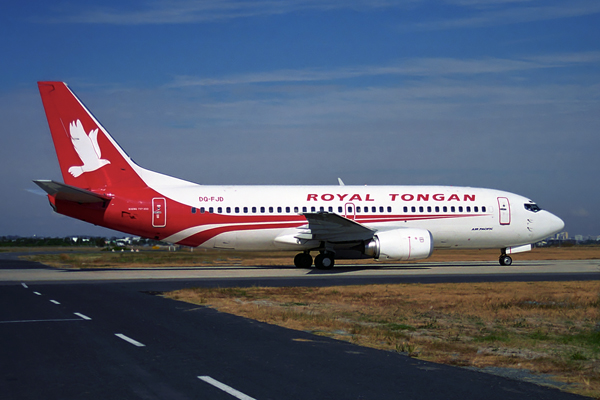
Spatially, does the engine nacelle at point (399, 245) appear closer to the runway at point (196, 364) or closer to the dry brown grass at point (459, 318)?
the dry brown grass at point (459, 318)

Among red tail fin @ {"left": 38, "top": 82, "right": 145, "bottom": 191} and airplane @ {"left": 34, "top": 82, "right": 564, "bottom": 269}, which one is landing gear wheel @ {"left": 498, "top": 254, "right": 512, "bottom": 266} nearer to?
airplane @ {"left": 34, "top": 82, "right": 564, "bottom": 269}

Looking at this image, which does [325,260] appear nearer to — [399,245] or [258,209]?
[399,245]

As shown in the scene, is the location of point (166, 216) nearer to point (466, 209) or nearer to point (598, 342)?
point (466, 209)

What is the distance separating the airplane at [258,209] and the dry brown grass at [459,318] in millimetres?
9666

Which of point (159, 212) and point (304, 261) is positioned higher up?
point (159, 212)

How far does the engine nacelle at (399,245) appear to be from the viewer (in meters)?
31.3

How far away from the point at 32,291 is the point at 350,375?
16141 mm

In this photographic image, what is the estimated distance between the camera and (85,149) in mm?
31922

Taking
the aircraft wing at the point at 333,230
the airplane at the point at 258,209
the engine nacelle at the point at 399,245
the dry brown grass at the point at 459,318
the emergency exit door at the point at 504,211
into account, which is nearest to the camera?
the dry brown grass at the point at 459,318

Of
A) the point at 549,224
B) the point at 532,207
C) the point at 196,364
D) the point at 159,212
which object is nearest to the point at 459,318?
the point at 196,364

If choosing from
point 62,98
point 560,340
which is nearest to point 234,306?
point 560,340

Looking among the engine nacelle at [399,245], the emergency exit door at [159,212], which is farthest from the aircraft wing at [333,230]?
the emergency exit door at [159,212]

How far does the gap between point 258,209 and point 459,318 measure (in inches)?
770

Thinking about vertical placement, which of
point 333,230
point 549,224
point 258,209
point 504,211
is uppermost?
point 504,211
